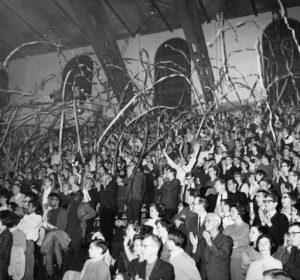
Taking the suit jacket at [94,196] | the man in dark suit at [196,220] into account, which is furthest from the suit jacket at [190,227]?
the suit jacket at [94,196]

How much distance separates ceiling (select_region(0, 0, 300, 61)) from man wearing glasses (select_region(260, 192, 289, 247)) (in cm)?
1208

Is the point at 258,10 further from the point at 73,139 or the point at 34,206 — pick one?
the point at 34,206

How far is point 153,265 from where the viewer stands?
358 cm

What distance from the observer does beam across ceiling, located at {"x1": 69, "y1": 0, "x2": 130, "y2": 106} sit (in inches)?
572

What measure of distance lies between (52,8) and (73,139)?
7.07 meters

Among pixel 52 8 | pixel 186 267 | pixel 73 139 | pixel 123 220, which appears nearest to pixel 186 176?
pixel 123 220

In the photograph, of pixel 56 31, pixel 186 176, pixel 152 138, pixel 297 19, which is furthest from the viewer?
pixel 56 31

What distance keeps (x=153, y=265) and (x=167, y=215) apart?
2712 millimetres

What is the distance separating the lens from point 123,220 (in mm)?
7445

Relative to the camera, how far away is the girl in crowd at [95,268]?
12.9 feet

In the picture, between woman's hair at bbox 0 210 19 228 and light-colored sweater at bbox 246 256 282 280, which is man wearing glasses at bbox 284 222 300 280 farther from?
woman's hair at bbox 0 210 19 228

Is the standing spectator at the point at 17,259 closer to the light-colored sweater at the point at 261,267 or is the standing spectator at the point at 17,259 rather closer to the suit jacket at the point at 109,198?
the suit jacket at the point at 109,198

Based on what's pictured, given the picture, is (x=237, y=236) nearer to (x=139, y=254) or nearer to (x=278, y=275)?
(x=139, y=254)

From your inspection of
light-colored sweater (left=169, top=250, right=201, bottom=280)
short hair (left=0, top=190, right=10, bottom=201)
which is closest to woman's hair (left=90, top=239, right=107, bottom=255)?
light-colored sweater (left=169, top=250, right=201, bottom=280)
